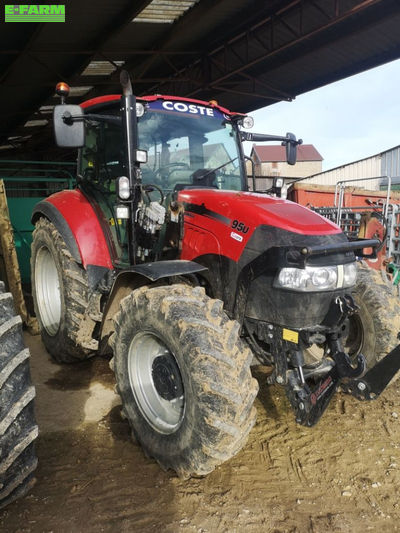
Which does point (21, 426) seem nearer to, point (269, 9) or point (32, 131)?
point (269, 9)

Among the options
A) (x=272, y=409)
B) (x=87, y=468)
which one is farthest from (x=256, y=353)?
(x=87, y=468)

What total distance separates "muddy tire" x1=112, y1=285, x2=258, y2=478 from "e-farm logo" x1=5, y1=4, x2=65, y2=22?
5.34 meters

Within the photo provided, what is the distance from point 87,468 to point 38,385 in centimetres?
141

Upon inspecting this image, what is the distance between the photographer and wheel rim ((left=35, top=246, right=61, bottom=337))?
4.47m

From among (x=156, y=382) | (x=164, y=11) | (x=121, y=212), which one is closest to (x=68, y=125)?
(x=121, y=212)

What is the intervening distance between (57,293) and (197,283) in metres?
2.26

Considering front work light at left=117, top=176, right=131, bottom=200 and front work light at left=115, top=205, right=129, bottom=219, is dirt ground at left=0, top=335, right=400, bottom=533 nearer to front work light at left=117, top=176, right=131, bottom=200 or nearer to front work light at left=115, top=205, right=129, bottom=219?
front work light at left=115, top=205, right=129, bottom=219

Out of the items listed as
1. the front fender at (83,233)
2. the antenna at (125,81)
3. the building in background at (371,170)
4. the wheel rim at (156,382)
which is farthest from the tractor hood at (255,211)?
the building in background at (371,170)

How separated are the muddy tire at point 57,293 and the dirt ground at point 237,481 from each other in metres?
0.70

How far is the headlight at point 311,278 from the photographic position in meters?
2.38

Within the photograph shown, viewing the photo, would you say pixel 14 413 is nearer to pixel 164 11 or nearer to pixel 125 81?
pixel 125 81

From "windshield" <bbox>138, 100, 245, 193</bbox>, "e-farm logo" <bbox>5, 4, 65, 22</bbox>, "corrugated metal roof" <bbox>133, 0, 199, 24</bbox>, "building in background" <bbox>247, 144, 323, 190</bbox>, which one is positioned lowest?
"windshield" <bbox>138, 100, 245, 193</bbox>

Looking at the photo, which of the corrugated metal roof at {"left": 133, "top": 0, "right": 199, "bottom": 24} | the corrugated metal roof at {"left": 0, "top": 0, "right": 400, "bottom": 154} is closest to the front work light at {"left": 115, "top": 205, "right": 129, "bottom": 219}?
the corrugated metal roof at {"left": 0, "top": 0, "right": 400, "bottom": 154}

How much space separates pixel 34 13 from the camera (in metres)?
6.11
